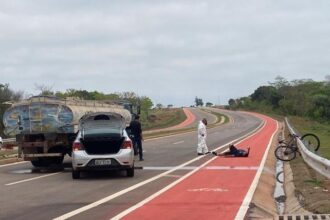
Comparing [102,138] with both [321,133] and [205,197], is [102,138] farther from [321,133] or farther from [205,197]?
[321,133]

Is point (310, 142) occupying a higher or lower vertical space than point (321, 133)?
higher

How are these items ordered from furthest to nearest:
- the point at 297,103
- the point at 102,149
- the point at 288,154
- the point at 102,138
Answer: the point at 297,103 → the point at 288,154 → the point at 102,149 → the point at 102,138

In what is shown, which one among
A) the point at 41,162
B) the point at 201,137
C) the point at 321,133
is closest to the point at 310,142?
the point at 201,137

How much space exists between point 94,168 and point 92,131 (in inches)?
47.6

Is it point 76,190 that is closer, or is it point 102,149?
point 76,190

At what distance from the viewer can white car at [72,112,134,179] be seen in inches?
731

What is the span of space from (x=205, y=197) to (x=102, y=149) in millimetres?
5911

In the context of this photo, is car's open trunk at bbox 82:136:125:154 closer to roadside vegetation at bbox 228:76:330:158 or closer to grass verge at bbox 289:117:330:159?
grass verge at bbox 289:117:330:159

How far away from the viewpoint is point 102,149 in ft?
63.0

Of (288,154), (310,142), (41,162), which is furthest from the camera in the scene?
(310,142)

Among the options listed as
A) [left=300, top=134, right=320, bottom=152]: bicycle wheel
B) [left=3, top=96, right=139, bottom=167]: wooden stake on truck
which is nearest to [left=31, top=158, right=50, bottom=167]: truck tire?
[left=3, top=96, right=139, bottom=167]: wooden stake on truck

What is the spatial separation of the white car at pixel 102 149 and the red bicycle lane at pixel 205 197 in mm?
1953

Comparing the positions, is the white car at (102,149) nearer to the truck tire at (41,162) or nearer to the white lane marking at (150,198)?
the white lane marking at (150,198)

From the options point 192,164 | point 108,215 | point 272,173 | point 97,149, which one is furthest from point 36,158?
point 108,215
